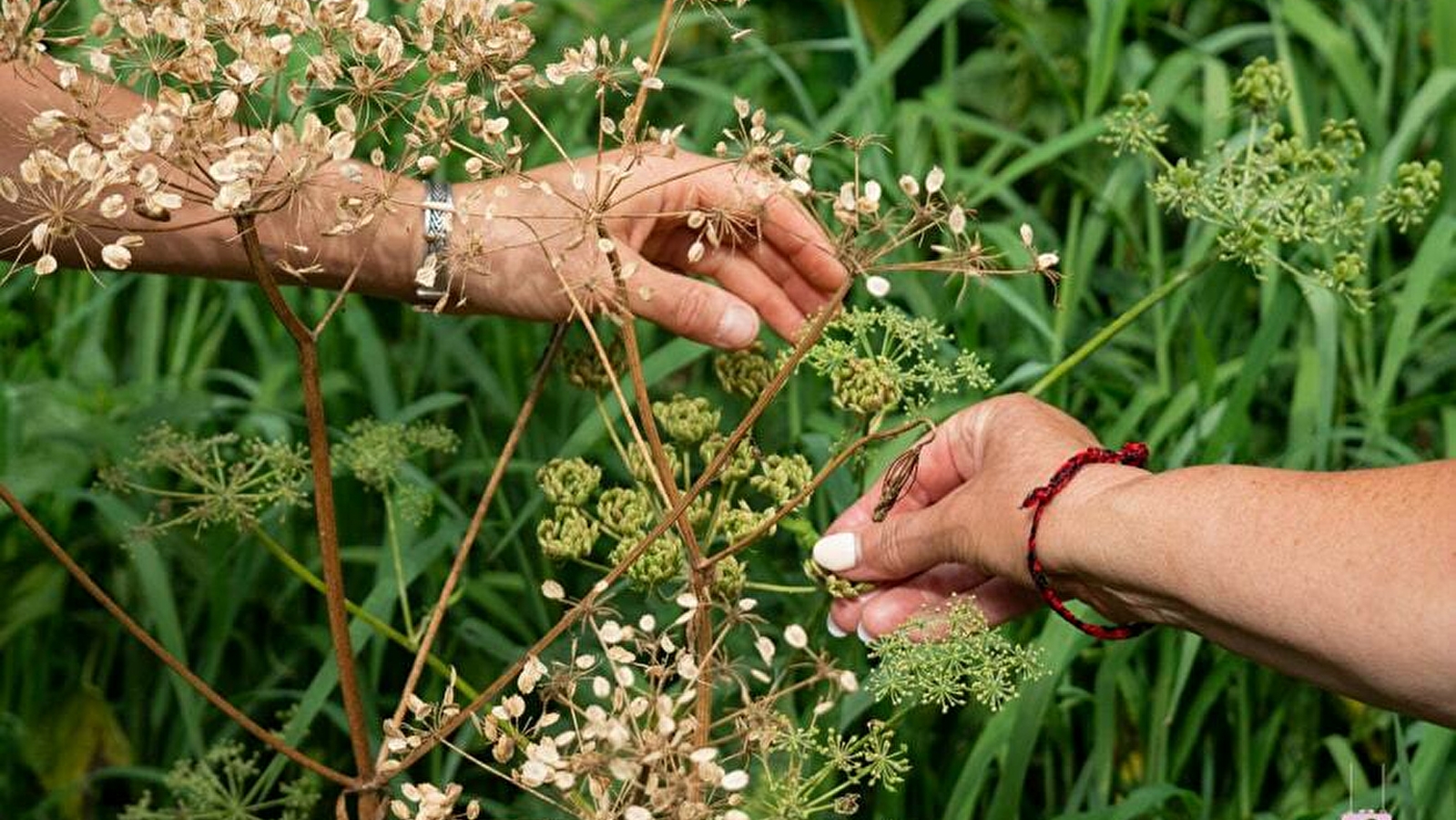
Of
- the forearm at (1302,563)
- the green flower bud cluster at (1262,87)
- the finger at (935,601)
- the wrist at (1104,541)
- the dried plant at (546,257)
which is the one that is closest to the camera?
the dried plant at (546,257)

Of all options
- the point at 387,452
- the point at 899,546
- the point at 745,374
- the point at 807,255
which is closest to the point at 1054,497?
the point at 899,546

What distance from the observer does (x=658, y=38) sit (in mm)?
1329

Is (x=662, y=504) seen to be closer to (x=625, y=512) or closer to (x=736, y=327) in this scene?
(x=625, y=512)

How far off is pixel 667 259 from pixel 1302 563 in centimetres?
82

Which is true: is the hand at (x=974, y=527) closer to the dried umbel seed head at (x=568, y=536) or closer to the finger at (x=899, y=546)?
the finger at (x=899, y=546)

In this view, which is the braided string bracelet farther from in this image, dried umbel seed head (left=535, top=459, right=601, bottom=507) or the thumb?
dried umbel seed head (left=535, top=459, right=601, bottom=507)

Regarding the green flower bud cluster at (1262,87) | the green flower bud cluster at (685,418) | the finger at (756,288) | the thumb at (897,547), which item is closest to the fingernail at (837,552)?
the thumb at (897,547)

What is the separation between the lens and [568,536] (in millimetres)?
1511

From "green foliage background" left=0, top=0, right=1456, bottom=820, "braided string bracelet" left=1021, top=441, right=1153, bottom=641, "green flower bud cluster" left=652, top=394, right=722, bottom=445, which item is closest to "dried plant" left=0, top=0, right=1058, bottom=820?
"green flower bud cluster" left=652, top=394, right=722, bottom=445

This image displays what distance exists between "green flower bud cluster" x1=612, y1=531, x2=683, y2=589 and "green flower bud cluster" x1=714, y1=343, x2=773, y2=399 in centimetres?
19

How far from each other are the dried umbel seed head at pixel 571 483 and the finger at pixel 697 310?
0.63 ft

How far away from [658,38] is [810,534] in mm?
556

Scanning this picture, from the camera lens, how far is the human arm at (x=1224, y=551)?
1.26 metres

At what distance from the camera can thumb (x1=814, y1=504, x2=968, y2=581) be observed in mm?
1580
